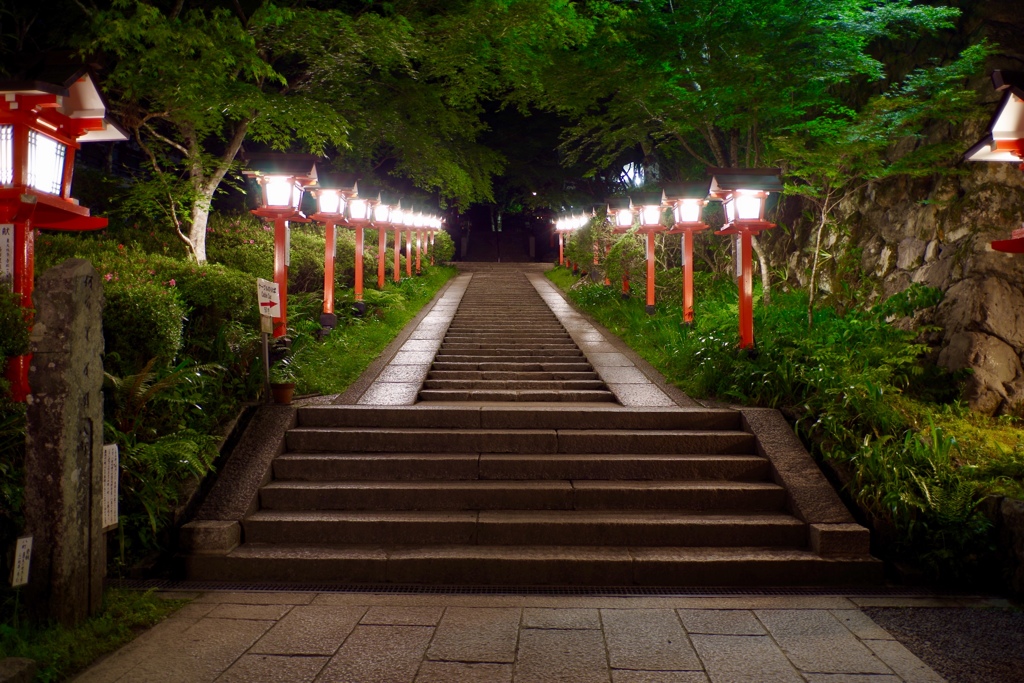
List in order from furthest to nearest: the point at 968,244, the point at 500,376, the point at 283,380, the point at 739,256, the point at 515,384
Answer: the point at 500,376
the point at 739,256
the point at 515,384
the point at 968,244
the point at 283,380

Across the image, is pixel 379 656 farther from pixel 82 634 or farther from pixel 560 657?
pixel 82 634

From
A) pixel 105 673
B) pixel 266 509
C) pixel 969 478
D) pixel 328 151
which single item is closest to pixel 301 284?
pixel 328 151

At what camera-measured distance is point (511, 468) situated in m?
6.53

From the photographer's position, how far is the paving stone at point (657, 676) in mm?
3783

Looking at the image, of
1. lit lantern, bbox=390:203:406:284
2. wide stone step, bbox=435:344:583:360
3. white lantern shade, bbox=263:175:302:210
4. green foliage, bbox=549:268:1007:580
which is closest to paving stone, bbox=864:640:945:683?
green foliage, bbox=549:268:1007:580

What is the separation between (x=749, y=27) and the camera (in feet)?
44.2

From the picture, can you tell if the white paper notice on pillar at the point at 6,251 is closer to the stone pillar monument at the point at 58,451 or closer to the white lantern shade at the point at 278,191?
the stone pillar monument at the point at 58,451

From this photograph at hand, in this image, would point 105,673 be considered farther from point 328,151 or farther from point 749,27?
point 328,151

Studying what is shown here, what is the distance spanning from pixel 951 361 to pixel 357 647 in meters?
8.11

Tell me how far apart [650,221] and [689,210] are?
7.67 feet

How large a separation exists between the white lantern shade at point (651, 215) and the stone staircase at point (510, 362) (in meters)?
3.14

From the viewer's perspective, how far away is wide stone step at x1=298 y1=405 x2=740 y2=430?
727cm

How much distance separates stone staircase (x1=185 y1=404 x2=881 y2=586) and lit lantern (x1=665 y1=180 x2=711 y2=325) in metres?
5.58

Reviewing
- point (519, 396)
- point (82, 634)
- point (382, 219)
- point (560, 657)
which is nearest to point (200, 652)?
point (82, 634)
